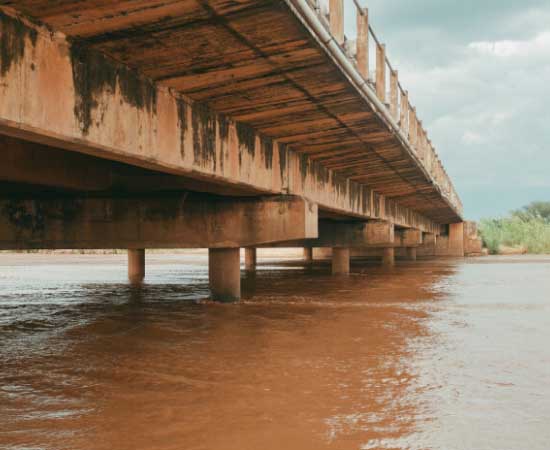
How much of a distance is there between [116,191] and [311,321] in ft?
14.9

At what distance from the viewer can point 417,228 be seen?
35375 mm

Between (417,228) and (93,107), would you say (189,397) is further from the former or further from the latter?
(417,228)

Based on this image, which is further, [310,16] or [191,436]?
[310,16]

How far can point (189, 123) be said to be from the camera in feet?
26.4

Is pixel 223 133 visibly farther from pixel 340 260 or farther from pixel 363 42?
pixel 340 260

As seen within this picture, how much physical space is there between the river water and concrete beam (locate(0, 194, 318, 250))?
1.34 meters

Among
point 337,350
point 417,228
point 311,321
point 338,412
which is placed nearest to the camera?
point 338,412

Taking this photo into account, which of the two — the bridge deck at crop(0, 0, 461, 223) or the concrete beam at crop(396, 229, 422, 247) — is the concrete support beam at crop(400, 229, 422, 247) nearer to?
the concrete beam at crop(396, 229, 422, 247)

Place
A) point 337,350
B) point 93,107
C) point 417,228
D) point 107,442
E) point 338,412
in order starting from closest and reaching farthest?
point 107,442 < point 338,412 < point 93,107 < point 337,350 < point 417,228

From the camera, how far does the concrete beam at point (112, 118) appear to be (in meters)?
5.14

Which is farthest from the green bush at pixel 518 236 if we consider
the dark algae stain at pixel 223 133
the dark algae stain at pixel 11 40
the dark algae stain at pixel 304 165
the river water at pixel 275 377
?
the dark algae stain at pixel 11 40

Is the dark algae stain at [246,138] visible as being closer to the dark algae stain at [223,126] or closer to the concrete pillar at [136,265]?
the dark algae stain at [223,126]

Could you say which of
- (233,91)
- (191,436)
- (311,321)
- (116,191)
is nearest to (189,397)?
(191,436)

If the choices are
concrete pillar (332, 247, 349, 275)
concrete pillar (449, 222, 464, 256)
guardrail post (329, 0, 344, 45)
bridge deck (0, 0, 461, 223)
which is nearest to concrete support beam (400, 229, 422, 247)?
concrete pillar (332, 247, 349, 275)
